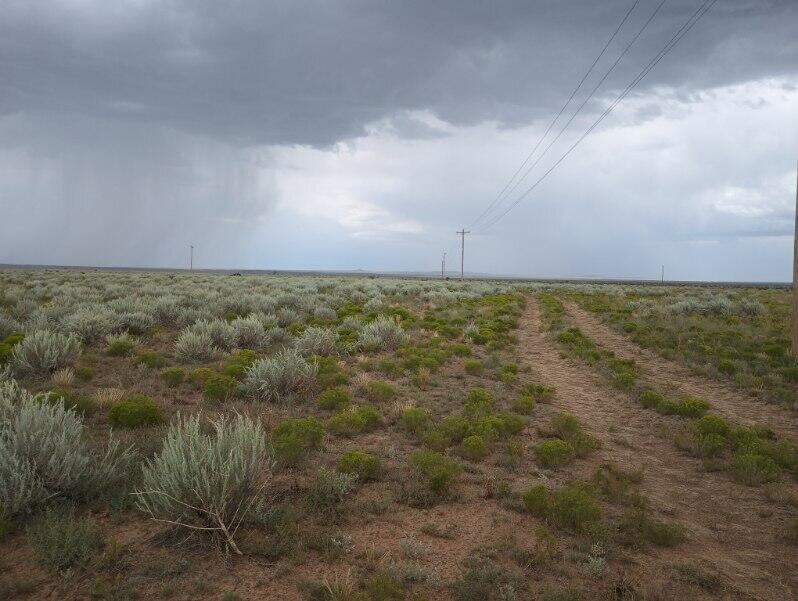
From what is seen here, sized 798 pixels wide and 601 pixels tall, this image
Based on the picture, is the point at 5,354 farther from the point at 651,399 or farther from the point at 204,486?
the point at 651,399

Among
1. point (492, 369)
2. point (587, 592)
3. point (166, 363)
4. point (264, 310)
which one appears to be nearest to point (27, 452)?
point (587, 592)

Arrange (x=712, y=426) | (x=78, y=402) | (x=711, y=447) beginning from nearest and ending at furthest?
(x=711, y=447), (x=78, y=402), (x=712, y=426)

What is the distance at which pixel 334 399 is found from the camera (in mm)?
8836

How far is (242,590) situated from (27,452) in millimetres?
2811

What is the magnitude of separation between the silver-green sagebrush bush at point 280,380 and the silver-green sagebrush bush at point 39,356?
3987 millimetres

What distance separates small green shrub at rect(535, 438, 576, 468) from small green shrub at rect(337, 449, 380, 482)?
2358 mm

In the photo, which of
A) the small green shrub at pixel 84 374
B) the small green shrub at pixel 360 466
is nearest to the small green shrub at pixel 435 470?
the small green shrub at pixel 360 466

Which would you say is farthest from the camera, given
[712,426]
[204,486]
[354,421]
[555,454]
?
[712,426]

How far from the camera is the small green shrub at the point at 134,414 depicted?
706 centimetres

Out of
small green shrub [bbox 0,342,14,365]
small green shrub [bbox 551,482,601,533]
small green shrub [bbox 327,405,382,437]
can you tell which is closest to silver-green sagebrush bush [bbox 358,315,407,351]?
small green shrub [bbox 327,405,382,437]

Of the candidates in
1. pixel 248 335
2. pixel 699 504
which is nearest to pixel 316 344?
pixel 248 335

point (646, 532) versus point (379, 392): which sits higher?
point (379, 392)

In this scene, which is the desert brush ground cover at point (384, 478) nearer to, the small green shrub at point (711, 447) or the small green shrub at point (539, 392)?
the small green shrub at point (711, 447)

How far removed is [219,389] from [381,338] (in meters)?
6.24
